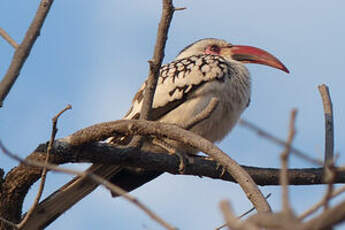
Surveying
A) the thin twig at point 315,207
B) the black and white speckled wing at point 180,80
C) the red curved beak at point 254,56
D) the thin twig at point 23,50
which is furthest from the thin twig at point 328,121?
the thin twig at point 315,207

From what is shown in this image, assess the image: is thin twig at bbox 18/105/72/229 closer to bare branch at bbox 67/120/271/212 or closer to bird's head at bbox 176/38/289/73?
bare branch at bbox 67/120/271/212

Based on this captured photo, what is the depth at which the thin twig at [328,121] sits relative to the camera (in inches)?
174

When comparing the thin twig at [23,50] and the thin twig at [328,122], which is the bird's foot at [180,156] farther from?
the thin twig at [23,50]

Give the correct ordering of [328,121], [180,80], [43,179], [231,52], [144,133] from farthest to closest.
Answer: [231,52]
[180,80]
[328,121]
[144,133]
[43,179]

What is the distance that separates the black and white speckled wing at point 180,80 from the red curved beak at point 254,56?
70 centimetres

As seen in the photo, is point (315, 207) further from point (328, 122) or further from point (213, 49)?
point (213, 49)

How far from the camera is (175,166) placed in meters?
4.23

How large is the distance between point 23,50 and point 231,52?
12.0 ft

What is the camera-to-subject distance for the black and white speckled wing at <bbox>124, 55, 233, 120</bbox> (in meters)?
5.28

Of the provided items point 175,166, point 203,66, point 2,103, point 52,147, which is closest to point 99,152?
point 52,147

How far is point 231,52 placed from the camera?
6488 millimetres

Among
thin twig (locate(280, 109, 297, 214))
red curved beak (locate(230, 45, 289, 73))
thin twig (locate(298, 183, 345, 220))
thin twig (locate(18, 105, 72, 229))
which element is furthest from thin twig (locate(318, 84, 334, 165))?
thin twig (locate(280, 109, 297, 214))

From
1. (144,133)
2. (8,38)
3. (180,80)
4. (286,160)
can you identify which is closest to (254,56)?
(180,80)

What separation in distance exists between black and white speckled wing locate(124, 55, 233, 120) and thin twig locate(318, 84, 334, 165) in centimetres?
100
